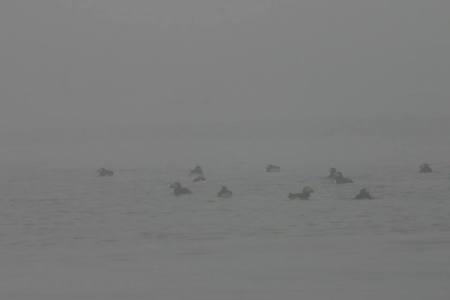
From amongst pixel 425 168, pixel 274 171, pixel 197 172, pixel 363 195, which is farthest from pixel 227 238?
pixel 274 171

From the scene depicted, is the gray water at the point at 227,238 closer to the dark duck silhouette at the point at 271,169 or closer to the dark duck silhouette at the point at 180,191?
the dark duck silhouette at the point at 180,191

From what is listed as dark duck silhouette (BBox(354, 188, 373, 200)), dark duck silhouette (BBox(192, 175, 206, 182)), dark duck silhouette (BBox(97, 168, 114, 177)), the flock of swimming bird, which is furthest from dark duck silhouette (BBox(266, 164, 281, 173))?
dark duck silhouette (BBox(354, 188, 373, 200))

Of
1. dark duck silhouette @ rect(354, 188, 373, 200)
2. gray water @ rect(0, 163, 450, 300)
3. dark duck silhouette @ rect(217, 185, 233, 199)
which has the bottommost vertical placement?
gray water @ rect(0, 163, 450, 300)

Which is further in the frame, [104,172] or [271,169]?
[271,169]

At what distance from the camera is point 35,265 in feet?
78.3

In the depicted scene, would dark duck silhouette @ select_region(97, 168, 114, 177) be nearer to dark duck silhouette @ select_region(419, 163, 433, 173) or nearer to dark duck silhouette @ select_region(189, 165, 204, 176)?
dark duck silhouette @ select_region(189, 165, 204, 176)

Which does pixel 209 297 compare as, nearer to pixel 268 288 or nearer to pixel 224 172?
pixel 268 288

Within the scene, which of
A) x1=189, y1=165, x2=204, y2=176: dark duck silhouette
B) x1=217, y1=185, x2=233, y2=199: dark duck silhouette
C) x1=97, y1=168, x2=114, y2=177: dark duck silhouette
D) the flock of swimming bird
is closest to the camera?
the flock of swimming bird

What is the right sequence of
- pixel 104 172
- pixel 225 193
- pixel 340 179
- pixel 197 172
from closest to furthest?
pixel 225 193 → pixel 340 179 → pixel 197 172 → pixel 104 172

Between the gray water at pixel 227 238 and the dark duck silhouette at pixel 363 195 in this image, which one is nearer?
the gray water at pixel 227 238

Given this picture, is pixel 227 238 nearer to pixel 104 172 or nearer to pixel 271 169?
pixel 104 172

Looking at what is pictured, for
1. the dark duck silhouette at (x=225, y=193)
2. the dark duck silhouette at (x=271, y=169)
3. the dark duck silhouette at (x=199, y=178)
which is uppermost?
the dark duck silhouette at (x=271, y=169)

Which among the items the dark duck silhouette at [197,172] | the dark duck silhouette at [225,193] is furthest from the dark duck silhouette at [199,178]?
the dark duck silhouette at [225,193]

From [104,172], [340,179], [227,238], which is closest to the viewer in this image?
[227,238]
